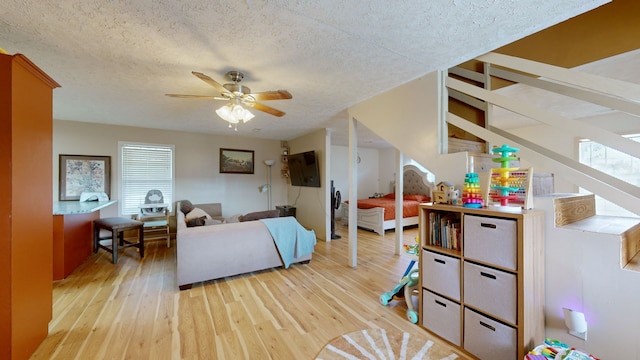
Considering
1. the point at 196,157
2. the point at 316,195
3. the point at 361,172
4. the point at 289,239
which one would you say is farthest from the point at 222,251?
the point at 361,172

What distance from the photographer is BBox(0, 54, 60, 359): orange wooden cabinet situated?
1.39m

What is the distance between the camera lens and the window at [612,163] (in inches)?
135

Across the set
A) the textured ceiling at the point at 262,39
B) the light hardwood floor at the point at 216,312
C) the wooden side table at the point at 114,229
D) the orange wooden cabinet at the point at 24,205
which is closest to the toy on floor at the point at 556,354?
the light hardwood floor at the point at 216,312

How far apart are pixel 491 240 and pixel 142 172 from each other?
558cm

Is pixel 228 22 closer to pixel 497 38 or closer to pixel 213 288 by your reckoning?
pixel 497 38

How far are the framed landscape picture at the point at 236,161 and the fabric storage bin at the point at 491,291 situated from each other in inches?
191

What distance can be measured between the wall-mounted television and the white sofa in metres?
2.05

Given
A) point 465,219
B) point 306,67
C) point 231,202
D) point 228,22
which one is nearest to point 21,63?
point 228,22

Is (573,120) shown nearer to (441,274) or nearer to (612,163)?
(441,274)

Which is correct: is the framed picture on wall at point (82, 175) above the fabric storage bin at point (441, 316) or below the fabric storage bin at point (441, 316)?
above

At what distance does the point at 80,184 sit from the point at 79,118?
1.13m

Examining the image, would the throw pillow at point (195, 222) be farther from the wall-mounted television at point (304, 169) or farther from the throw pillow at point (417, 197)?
the throw pillow at point (417, 197)

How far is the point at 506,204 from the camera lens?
1746 mm

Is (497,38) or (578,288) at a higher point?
(497,38)
